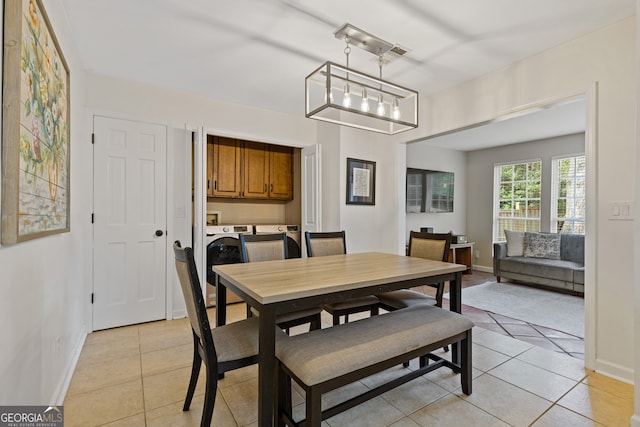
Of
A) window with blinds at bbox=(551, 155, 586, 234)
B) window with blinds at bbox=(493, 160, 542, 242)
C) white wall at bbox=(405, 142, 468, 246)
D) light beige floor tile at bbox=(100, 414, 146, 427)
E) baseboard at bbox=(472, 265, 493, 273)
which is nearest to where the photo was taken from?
light beige floor tile at bbox=(100, 414, 146, 427)

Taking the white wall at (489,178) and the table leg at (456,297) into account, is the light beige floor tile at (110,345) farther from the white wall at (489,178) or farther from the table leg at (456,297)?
the white wall at (489,178)

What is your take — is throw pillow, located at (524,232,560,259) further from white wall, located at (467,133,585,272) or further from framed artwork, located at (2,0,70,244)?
framed artwork, located at (2,0,70,244)

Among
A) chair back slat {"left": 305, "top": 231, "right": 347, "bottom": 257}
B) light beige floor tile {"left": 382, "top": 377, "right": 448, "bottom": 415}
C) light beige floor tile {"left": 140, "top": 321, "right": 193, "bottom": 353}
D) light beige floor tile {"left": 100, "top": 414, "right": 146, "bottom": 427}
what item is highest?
chair back slat {"left": 305, "top": 231, "right": 347, "bottom": 257}

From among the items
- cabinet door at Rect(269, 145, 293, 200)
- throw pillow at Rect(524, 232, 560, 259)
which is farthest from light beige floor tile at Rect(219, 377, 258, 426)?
throw pillow at Rect(524, 232, 560, 259)

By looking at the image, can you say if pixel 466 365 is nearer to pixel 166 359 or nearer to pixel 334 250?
pixel 334 250

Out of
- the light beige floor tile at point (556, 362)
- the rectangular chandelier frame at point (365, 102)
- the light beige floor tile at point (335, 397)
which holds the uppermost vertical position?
the rectangular chandelier frame at point (365, 102)

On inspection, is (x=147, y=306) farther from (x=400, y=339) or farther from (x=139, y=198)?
(x=400, y=339)

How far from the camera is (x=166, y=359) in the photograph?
2.33 meters

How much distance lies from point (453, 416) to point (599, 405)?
2.91 ft

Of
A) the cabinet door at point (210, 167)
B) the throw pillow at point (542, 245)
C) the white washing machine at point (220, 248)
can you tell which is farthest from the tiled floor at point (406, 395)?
the throw pillow at point (542, 245)

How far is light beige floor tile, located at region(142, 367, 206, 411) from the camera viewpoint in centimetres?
181

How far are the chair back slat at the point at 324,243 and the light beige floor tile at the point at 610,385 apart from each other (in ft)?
6.43

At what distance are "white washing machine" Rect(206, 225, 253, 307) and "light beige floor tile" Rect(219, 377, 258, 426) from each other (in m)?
1.54

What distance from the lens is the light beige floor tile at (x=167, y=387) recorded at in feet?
5.95
